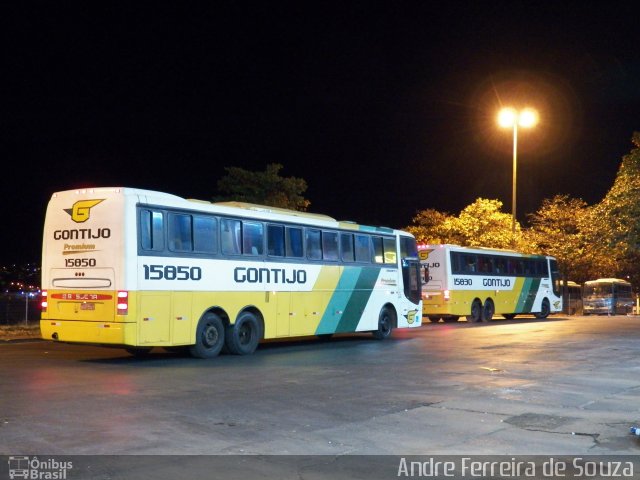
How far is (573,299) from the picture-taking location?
50.6 m

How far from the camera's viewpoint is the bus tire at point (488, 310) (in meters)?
33.4

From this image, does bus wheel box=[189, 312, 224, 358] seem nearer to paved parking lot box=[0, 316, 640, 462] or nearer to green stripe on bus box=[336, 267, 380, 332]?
paved parking lot box=[0, 316, 640, 462]

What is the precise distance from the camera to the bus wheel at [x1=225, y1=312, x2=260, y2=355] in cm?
1700

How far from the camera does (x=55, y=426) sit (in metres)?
8.45

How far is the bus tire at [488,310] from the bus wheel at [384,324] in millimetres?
11235

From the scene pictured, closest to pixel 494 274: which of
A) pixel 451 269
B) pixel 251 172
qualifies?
pixel 451 269

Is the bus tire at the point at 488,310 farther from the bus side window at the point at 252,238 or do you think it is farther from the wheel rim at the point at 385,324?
the bus side window at the point at 252,238

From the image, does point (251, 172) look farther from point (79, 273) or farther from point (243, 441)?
point (243, 441)

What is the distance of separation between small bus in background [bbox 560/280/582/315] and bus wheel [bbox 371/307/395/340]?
93.3ft

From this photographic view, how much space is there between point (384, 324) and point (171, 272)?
365 inches

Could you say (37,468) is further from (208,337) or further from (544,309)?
(544,309)

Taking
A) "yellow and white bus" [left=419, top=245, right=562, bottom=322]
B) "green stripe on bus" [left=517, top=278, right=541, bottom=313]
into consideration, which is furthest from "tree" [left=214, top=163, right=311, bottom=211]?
"green stripe on bus" [left=517, top=278, right=541, bottom=313]

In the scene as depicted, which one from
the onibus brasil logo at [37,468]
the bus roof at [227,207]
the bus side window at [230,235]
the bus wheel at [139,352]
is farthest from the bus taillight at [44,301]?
the onibus brasil logo at [37,468]

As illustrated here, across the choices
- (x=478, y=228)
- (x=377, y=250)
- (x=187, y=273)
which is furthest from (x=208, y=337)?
(x=478, y=228)
